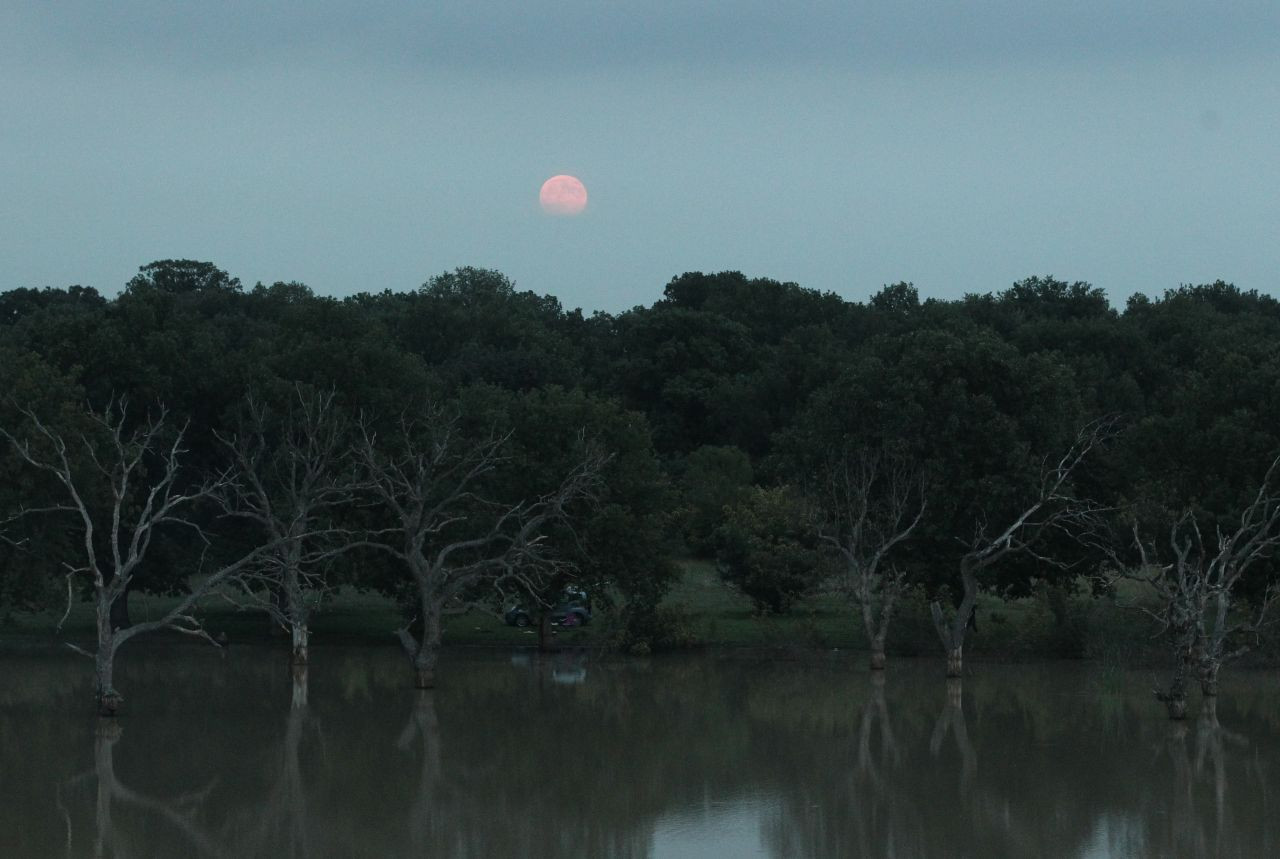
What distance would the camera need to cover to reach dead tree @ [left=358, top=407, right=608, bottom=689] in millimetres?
37156

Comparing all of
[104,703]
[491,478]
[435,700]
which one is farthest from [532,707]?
[491,478]

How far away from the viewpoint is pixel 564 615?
166 feet

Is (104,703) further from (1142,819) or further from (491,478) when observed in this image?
(1142,819)

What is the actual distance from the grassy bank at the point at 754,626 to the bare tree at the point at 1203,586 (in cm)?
297

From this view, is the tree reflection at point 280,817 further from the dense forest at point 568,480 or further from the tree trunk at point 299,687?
the dense forest at point 568,480

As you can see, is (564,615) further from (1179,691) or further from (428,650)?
(1179,691)

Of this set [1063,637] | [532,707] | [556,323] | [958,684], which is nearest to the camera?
[532,707]

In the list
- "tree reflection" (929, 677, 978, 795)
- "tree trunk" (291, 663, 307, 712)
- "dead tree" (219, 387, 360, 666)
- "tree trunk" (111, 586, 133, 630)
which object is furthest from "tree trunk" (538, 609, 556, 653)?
"tree reflection" (929, 677, 978, 795)

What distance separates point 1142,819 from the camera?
72.7ft

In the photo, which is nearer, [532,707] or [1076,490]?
[532,707]

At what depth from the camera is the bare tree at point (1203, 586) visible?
31.1 metres

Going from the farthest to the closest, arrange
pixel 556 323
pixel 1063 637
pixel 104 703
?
pixel 556 323 → pixel 1063 637 → pixel 104 703

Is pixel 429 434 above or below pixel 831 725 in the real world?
above

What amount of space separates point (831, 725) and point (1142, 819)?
34.4ft
